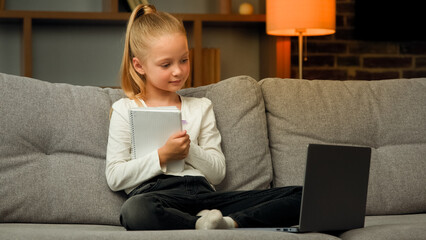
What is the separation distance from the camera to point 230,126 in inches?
77.2

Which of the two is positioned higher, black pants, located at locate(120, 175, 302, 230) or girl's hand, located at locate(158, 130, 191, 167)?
girl's hand, located at locate(158, 130, 191, 167)

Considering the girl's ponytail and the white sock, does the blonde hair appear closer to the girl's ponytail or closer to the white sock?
the girl's ponytail

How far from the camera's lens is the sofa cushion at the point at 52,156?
1.71m

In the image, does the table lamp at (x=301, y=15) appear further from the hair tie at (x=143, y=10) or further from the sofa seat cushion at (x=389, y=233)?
the sofa seat cushion at (x=389, y=233)

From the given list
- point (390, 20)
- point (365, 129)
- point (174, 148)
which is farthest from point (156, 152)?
point (390, 20)

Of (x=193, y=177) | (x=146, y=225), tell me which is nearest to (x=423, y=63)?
(x=193, y=177)

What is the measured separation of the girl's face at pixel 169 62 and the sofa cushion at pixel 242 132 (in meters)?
0.20

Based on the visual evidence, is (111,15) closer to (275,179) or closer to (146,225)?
(275,179)

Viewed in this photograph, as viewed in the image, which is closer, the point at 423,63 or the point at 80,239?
the point at 80,239

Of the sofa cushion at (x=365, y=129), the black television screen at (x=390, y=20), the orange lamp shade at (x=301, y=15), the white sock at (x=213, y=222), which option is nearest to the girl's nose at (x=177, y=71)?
the sofa cushion at (x=365, y=129)

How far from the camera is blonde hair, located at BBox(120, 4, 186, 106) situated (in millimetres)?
1901

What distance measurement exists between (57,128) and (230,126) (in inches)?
20.8

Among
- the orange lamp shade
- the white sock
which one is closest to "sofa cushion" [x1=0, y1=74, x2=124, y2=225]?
the white sock

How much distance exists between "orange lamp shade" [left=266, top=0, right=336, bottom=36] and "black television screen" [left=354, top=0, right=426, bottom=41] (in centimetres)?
78
